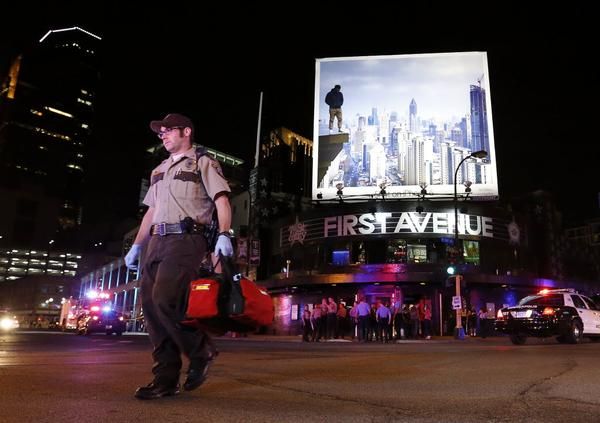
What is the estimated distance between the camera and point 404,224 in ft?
103

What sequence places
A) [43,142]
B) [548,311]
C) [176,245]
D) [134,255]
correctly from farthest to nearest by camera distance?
1. [43,142]
2. [548,311]
3. [134,255]
4. [176,245]

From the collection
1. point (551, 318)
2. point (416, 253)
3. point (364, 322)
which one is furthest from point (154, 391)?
point (416, 253)

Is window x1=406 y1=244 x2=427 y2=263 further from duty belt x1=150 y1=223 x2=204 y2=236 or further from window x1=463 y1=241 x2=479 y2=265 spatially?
duty belt x1=150 y1=223 x2=204 y2=236

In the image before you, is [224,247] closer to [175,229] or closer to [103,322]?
[175,229]

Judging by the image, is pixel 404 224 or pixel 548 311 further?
pixel 404 224

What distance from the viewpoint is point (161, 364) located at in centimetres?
367

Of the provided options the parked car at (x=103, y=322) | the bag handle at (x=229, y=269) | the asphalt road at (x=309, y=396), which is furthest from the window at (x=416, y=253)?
the bag handle at (x=229, y=269)

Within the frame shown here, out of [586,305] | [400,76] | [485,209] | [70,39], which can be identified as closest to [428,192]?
[485,209]

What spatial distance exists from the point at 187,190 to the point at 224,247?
2.05 feet

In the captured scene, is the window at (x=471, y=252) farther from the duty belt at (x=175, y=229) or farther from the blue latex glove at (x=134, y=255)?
the duty belt at (x=175, y=229)

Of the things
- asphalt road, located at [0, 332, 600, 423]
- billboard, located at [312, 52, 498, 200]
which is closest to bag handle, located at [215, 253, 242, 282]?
asphalt road, located at [0, 332, 600, 423]

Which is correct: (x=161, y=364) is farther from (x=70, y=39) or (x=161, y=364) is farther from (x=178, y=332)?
(x=70, y=39)

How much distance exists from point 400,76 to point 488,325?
66.2 feet

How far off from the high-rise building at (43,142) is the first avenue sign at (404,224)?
141 metres
